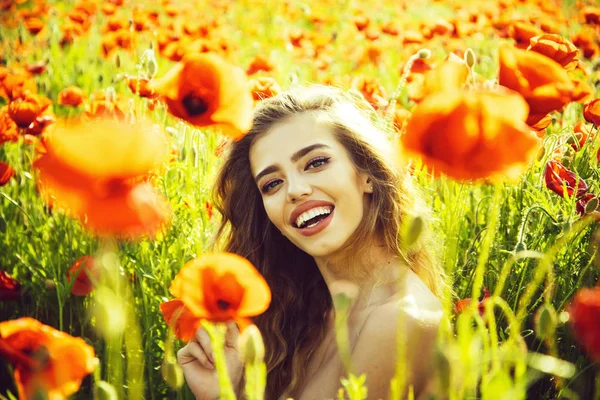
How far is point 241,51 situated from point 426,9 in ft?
9.45

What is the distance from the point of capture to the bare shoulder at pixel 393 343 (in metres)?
1.68

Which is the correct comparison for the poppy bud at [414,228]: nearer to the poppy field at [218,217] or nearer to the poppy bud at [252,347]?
the poppy field at [218,217]

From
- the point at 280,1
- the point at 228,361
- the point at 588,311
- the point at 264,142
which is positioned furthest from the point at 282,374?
the point at 280,1

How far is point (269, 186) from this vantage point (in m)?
2.03

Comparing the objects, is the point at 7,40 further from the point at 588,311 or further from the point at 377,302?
the point at 588,311

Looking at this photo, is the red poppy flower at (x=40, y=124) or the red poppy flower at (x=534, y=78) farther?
the red poppy flower at (x=40, y=124)

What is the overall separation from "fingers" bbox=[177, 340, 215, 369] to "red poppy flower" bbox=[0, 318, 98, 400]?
0.83 metres

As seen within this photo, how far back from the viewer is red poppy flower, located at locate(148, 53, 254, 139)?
4.96 feet

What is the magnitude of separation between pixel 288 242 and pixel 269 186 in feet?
1.27


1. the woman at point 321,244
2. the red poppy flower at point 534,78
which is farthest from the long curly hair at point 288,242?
the red poppy flower at point 534,78

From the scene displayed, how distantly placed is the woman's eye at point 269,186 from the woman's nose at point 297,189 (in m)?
0.13

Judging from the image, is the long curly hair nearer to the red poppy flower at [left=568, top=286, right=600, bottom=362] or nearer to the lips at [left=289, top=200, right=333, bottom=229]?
the lips at [left=289, top=200, right=333, bottom=229]

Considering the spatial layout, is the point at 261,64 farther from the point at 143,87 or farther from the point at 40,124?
the point at 40,124

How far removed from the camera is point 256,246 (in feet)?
7.63
